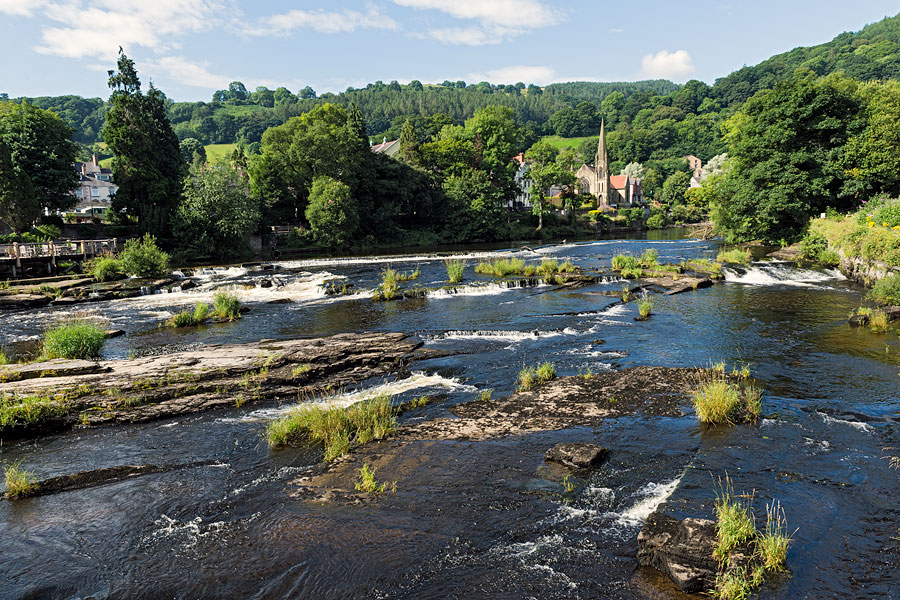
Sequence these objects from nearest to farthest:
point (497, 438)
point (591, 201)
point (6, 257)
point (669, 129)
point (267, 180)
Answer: point (497, 438)
point (6, 257)
point (267, 180)
point (591, 201)
point (669, 129)

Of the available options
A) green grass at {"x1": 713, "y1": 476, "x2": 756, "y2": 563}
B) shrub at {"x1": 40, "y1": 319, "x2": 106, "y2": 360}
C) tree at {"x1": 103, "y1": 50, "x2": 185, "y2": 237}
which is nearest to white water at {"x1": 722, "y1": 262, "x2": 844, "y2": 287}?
green grass at {"x1": 713, "y1": 476, "x2": 756, "y2": 563}

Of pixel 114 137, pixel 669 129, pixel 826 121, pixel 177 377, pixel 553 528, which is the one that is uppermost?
pixel 669 129

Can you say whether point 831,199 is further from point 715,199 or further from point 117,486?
point 117,486

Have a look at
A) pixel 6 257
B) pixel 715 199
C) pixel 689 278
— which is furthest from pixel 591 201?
pixel 6 257

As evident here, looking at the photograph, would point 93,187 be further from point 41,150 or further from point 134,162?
point 134,162

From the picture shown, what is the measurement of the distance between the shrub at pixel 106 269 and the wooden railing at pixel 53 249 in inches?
110

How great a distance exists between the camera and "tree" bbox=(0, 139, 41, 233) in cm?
4297

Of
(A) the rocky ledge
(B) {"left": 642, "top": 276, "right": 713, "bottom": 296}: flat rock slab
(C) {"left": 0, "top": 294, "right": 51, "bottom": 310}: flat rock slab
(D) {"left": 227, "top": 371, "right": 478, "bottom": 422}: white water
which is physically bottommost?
(D) {"left": 227, "top": 371, "right": 478, "bottom": 422}: white water

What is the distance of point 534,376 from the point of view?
14.3m

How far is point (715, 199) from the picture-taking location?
5078 cm

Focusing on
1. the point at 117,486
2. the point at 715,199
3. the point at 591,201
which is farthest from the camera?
the point at 591,201

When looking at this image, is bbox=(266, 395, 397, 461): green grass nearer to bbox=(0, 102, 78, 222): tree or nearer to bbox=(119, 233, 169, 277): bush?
bbox=(119, 233, 169, 277): bush

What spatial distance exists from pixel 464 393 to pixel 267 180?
60.3 meters

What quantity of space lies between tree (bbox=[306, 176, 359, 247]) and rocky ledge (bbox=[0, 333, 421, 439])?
4354 cm
